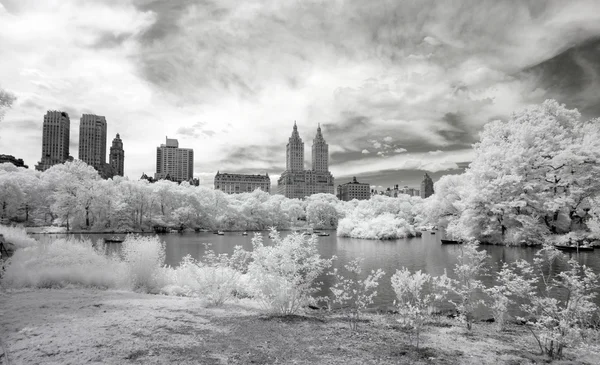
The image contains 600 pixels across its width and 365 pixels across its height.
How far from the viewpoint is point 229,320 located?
30.3ft

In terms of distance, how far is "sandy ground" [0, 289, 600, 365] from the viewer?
6422 millimetres

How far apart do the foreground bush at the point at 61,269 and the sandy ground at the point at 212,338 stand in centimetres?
353

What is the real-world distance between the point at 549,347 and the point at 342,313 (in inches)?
235

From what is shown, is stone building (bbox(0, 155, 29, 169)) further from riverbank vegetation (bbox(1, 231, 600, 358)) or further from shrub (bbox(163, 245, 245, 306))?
shrub (bbox(163, 245, 245, 306))

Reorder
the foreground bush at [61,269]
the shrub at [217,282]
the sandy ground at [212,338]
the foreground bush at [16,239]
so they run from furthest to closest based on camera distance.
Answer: the foreground bush at [16,239]
the foreground bush at [61,269]
the shrub at [217,282]
the sandy ground at [212,338]

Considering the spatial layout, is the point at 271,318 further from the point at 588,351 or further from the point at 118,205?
the point at 118,205

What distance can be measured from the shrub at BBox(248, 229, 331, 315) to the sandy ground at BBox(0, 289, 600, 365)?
1.73 feet

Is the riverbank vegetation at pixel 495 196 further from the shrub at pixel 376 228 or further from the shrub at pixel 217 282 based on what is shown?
the shrub at pixel 217 282

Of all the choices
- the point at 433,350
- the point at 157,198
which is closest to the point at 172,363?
the point at 433,350

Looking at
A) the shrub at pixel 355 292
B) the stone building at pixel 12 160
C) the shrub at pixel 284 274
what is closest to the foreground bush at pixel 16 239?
the shrub at pixel 284 274

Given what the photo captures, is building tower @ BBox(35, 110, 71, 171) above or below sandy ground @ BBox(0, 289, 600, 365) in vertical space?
above

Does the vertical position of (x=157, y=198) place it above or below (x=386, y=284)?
above

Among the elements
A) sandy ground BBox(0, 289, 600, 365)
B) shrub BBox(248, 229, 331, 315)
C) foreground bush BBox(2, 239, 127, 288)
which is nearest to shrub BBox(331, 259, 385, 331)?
sandy ground BBox(0, 289, 600, 365)

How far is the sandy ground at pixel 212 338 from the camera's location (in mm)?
6422
